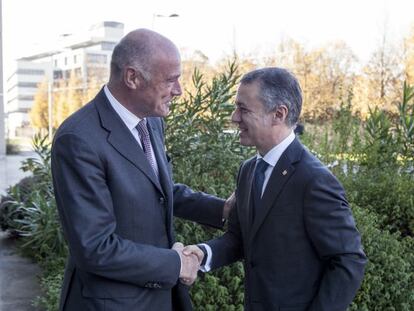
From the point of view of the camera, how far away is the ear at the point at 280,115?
6.23 feet

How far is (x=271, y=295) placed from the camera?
1922 mm

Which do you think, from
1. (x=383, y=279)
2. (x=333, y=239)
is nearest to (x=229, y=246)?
(x=333, y=239)

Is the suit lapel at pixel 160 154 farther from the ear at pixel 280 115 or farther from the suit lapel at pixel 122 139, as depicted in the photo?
the ear at pixel 280 115

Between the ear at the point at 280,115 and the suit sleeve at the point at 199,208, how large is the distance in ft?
2.30

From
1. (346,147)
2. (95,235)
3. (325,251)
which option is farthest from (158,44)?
(346,147)

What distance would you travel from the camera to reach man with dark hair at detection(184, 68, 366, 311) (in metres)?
1.79

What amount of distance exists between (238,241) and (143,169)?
0.65 metres

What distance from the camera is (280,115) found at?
6.27 feet

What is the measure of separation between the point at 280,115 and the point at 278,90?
9 centimetres

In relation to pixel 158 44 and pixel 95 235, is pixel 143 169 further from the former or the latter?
pixel 158 44

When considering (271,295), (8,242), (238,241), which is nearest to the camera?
(271,295)

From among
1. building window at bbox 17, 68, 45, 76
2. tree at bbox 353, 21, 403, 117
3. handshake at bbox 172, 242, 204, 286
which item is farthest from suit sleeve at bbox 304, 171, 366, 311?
building window at bbox 17, 68, 45, 76

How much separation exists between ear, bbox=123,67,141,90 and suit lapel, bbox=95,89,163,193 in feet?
0.41

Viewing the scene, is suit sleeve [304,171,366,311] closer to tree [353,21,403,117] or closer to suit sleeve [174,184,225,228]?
suit sleeve [174,184,225,228]
